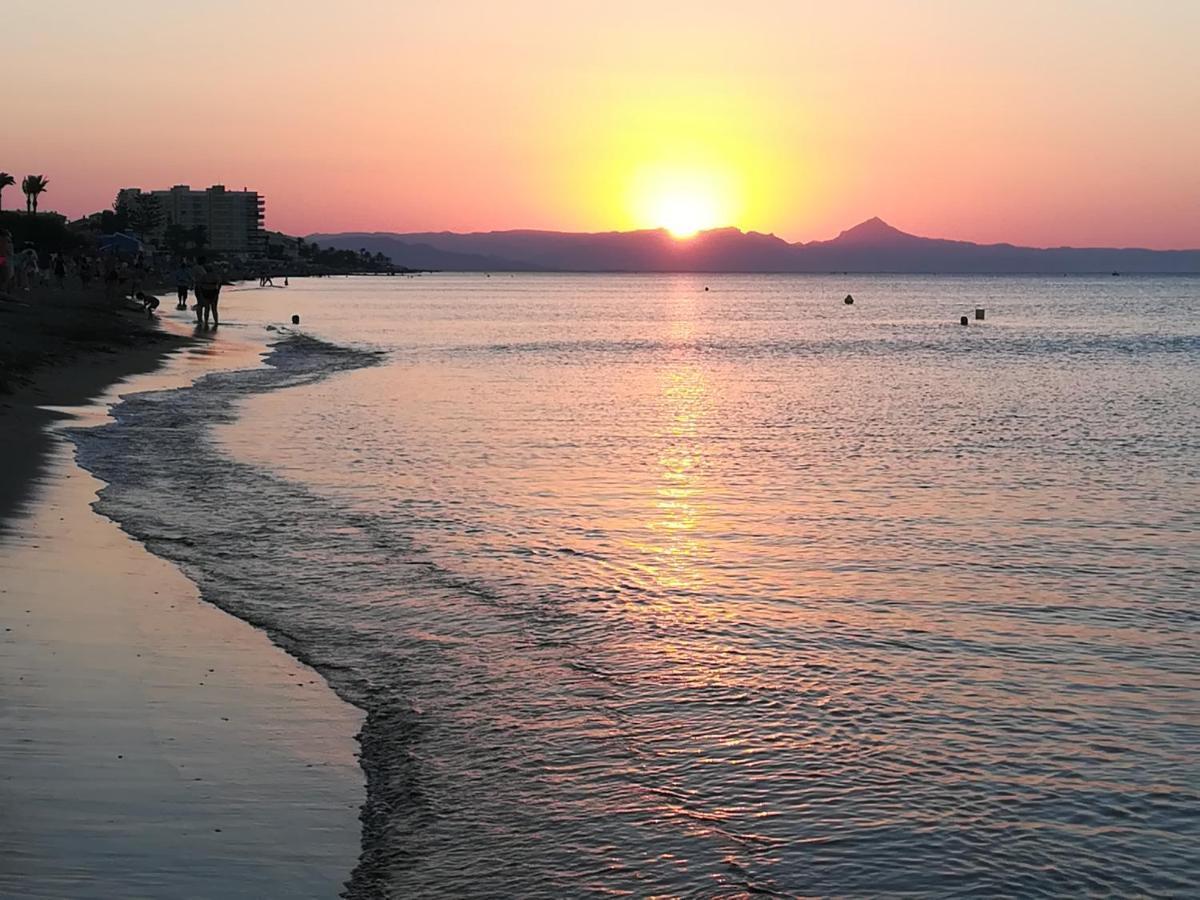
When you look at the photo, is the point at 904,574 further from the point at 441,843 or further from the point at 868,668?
the point at 441,843

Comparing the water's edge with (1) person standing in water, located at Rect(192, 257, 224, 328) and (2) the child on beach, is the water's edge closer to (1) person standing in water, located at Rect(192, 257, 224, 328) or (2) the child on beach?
(2) the child on beach

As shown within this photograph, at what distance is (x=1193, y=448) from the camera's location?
2277 cm

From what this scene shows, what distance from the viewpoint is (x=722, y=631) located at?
10211 millimetres

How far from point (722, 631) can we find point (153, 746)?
4.47 m

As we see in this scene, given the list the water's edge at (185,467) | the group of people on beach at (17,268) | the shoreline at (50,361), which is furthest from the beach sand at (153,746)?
the group of people on beach at (17,268)

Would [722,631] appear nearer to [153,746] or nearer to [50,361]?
[153,746]

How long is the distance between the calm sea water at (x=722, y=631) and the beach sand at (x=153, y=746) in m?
0.32

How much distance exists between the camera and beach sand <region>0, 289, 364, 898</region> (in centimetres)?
576

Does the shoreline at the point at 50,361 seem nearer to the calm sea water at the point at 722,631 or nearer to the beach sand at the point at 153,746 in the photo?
the calm sea water at the point at 722,631

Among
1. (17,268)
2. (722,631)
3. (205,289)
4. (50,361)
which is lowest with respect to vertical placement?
(722,631)

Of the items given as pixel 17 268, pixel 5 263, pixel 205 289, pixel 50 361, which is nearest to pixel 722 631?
pixel 50 361

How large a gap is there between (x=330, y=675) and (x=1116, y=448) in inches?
692

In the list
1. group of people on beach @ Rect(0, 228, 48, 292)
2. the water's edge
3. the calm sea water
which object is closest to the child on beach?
group of people on beach @ Rect(0, 228, 48, 292)

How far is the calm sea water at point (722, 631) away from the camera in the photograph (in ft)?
20.8
